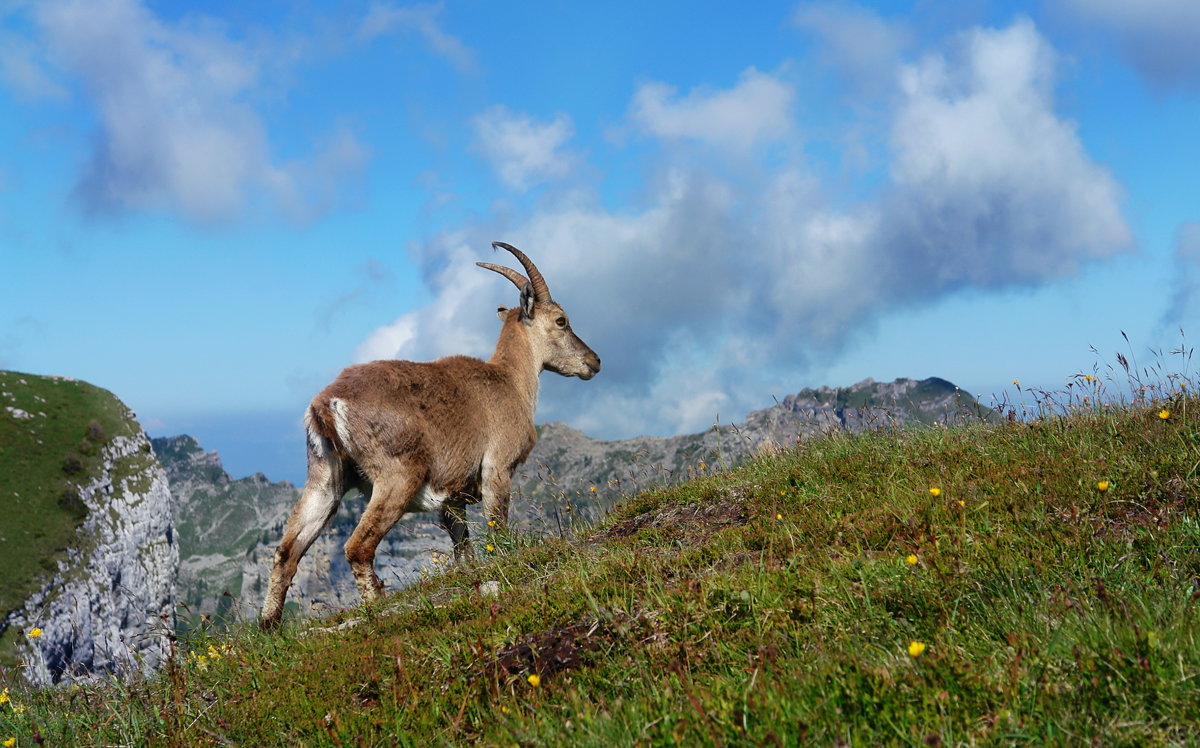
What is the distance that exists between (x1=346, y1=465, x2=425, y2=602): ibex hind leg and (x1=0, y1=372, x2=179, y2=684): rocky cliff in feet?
385

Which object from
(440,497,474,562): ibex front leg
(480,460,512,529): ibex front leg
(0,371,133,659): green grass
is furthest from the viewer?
(0,371,133,659): green grass

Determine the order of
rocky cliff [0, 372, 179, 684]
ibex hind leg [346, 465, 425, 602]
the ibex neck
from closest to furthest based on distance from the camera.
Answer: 1. ibex hind leg [346, 465, 425, 602]
2. the ibex neck
3. rocky cliff [0, 372, 179, 684]

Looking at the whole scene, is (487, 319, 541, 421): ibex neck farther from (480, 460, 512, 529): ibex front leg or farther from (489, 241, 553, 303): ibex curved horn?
(480, 460, 512, 529): ibex front leg

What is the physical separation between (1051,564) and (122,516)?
174 meters

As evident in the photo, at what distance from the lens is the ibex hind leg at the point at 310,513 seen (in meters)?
10.1

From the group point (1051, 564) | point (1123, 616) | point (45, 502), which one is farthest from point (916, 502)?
point (45, 502)

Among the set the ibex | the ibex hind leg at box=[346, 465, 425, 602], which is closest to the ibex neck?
the ibex

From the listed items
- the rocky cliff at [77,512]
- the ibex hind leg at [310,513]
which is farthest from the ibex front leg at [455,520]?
the rocky cliff at [77,512]

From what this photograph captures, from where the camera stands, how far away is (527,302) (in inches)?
547

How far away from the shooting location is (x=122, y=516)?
15100 cm

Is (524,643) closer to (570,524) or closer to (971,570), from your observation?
(971,570)

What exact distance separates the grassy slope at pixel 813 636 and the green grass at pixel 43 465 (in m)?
129

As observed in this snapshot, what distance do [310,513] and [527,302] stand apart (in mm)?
5189

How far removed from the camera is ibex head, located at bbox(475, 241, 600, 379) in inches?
544
